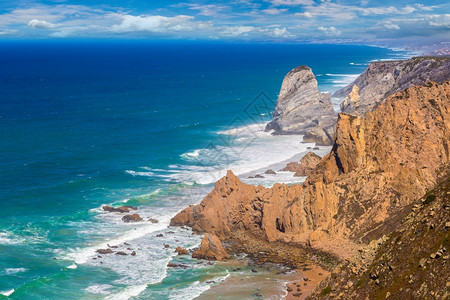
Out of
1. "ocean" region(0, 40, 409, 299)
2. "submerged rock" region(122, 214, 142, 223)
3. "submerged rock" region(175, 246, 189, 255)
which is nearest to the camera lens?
"ocean" region(0, 40, 409, 299)

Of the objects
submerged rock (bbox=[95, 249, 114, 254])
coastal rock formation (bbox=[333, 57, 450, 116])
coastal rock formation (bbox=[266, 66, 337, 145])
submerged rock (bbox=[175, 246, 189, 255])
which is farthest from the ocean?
coastal rock formation (bbox=[333, 57, 450, 116])

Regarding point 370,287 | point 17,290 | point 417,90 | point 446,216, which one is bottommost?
point 17,290

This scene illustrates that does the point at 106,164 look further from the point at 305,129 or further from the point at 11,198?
the point at 305,129

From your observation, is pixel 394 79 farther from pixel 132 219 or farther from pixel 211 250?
pixel 211 250

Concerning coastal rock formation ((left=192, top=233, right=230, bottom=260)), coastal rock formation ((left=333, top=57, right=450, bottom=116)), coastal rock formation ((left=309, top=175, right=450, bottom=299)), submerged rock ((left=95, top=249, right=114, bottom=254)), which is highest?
coastal rock formation ((left=333, top=57, right=450, bottom=116))

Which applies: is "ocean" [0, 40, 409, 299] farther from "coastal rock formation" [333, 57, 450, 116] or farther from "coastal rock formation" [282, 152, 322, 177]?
"coastal rock formation" [333, 57, 450, 116]

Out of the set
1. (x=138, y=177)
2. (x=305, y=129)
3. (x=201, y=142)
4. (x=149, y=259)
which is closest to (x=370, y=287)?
(x=149, y=259)

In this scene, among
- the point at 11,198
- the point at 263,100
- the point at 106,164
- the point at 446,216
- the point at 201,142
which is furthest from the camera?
the point at 263,100
